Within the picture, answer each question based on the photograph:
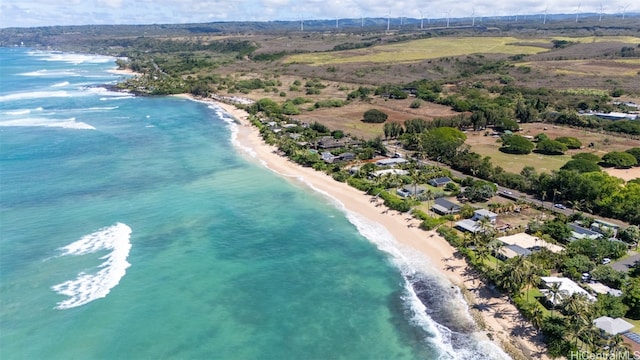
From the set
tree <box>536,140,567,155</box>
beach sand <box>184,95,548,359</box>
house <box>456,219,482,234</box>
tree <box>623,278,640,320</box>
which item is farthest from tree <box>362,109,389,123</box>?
tree <box>623,278,640,320</box>

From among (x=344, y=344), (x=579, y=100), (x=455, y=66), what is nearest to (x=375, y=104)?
(x=579, y=100)

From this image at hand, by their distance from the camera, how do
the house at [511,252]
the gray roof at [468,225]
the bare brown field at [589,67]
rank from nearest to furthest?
1. the house at [511,252]
2. the gray roof at [468,225]
3. the bare brown field at [589,67]

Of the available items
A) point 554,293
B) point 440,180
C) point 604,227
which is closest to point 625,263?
point 604,227

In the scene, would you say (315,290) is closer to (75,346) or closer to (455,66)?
(75,346)

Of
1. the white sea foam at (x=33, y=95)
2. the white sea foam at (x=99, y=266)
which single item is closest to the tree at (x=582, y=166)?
the white sea foam at (x=99, y=266)

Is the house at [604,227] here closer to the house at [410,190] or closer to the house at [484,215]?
the house at [484,215]
